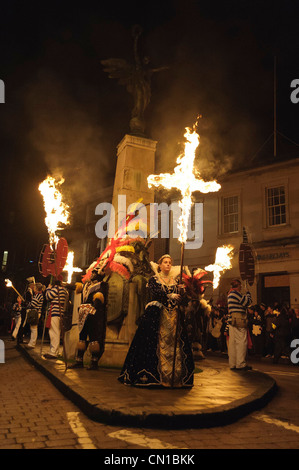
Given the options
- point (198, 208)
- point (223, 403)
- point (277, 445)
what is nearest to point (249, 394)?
point (223, 403)

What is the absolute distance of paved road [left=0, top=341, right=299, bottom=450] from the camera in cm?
352

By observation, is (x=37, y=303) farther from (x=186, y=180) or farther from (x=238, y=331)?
(x=186, y=180)

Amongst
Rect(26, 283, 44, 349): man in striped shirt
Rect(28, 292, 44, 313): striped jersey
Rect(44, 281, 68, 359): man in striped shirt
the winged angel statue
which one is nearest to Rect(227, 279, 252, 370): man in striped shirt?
Rect(44, 281, 68, 359): man in striped shirt

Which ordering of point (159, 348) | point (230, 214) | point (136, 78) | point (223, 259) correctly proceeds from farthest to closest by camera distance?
point (230, 214) → point (223, 259) → point (136, 78) → point (159, 348)

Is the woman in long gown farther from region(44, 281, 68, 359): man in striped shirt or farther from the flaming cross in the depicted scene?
region(44, 281, 68, 359): man in striped shirt

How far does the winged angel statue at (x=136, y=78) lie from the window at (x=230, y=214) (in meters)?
12.8

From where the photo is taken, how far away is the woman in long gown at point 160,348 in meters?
5.93

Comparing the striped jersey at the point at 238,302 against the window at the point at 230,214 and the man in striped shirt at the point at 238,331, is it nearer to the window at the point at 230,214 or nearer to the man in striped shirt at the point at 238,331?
the man in striped shirt at the point at 238,331

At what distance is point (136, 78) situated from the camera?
35.4 feet

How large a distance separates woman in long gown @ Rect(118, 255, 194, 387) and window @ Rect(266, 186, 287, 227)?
1581cm

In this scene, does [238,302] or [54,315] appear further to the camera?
[54,315]

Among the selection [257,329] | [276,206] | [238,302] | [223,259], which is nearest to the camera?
[238,302]

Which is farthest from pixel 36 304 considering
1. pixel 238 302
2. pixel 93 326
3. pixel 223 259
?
pixel 223 259

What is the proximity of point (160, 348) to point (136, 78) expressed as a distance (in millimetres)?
7836
